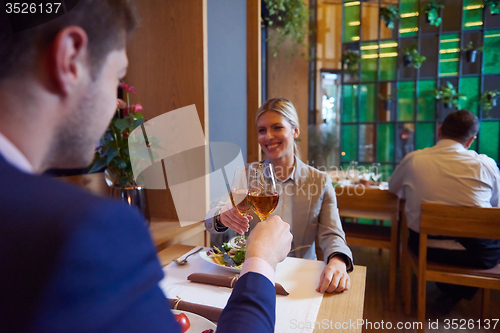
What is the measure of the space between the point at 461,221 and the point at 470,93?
3642 mm

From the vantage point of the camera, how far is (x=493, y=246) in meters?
2.21

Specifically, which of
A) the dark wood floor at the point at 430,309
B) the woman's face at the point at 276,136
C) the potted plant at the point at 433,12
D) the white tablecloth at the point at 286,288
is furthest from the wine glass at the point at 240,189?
the potted plant at the point at 433,12

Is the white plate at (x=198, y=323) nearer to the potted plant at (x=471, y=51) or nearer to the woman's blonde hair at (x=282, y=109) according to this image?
the woman's blonde hair at (x=282, y=109)

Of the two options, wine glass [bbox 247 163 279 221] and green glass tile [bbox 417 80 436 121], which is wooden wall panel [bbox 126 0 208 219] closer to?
wine glass [bbox 247 163 279 221]

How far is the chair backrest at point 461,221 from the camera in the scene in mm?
1911

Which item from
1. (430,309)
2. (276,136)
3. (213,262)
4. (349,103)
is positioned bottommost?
(430,309)

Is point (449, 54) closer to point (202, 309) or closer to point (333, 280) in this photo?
point (333, 280)

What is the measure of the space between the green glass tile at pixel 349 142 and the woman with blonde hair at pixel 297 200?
3.59 metres

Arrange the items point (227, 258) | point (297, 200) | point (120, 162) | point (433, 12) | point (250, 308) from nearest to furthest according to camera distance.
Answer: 1. point (250, 308)
2. point (227, 258)
3. point (120, 162)
4. point (297, 200)
5. point (433, 12)

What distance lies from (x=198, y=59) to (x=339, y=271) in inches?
50.9

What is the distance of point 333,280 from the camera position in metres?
1.04

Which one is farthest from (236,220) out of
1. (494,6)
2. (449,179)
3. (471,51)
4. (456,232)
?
(494,6)

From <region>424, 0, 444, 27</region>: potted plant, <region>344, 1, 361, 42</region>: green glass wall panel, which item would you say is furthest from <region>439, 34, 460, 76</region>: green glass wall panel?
<region>344, 1, 361, 42</region>: green glass wall panel

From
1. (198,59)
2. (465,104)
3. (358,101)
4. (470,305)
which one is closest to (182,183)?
(198,59)
